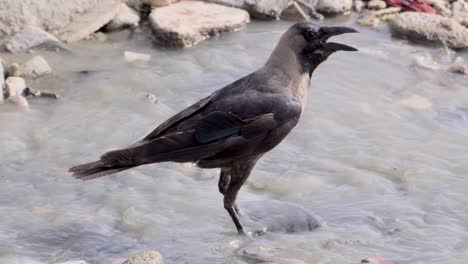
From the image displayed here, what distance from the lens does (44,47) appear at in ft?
25.3

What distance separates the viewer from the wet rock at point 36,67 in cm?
719

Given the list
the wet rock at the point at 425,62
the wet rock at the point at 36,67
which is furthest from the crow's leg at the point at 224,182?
the wet rock at the point at 425,62

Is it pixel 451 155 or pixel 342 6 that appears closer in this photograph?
pixel 451 155

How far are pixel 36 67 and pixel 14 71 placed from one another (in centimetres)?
17

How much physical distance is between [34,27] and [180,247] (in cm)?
334

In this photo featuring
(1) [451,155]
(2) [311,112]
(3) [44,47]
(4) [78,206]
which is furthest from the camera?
(3) [44,47]

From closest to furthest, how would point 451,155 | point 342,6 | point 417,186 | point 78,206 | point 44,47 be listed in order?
point 78,206 → point 417,186 → point 451,155 → point 44,47 → point 342,6

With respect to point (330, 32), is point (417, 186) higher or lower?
lower

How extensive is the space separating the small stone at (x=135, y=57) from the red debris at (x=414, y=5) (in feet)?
8.33

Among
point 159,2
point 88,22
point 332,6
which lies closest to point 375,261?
point 88,22

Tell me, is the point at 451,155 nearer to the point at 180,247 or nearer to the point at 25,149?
the point at 180,247

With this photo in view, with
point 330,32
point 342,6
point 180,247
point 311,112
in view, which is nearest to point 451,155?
point 311,112

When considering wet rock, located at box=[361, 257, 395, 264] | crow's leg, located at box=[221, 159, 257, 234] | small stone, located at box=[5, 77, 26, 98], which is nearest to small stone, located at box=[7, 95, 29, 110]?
small stone, located at box=[5, 77, 26, 98]

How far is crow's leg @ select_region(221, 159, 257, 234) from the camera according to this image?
17.0ft
